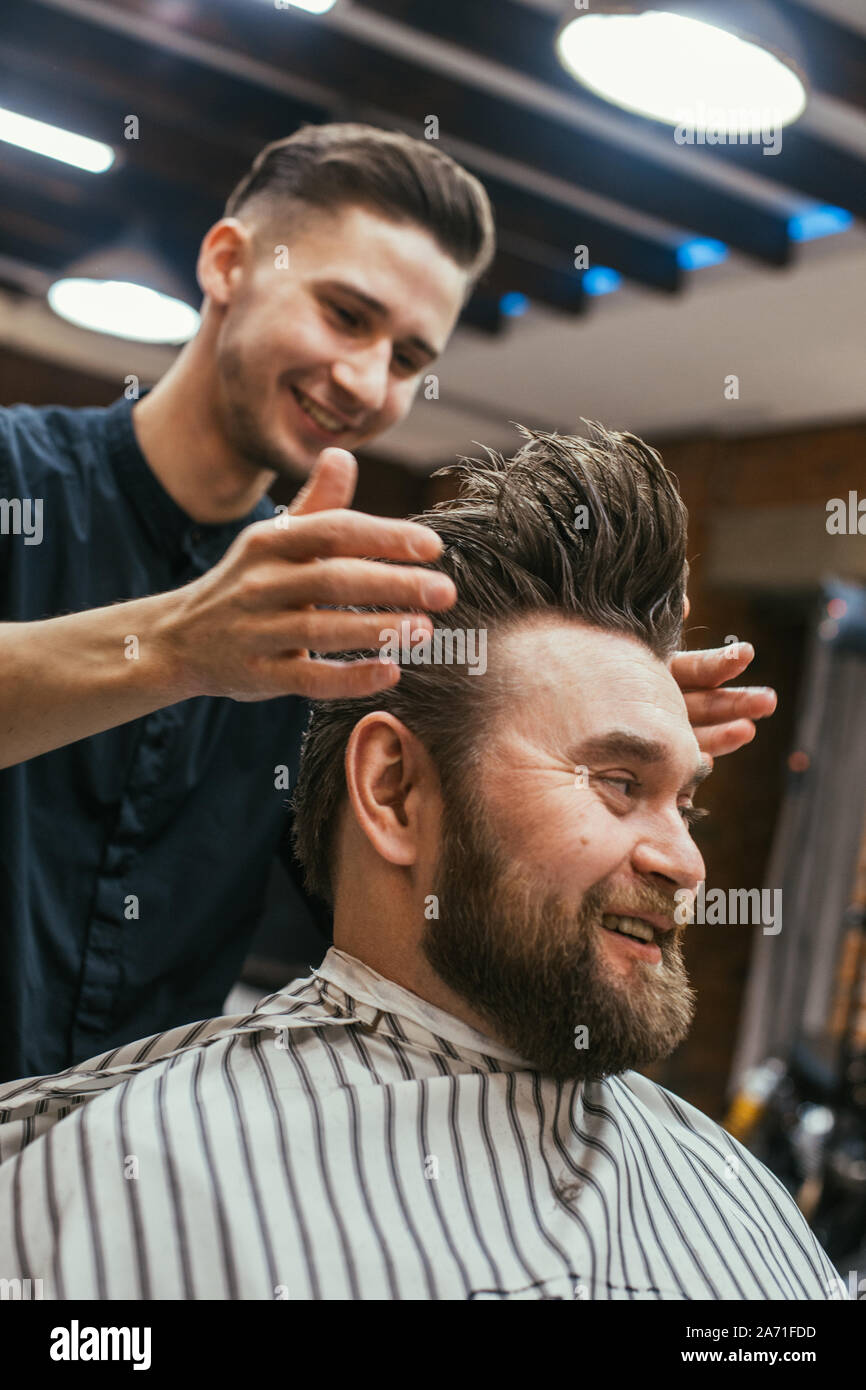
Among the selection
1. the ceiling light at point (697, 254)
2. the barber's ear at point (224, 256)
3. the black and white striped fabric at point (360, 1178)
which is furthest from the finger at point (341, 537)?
the ceiling light at point (697, 254)

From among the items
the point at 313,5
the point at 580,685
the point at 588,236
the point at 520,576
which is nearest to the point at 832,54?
the point at 313,5

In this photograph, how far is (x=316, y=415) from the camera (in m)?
1.90

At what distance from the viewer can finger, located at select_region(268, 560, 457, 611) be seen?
0.97 m

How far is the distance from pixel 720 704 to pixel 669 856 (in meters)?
0.35

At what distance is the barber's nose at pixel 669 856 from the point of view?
1.29 meters

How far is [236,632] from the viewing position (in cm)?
102

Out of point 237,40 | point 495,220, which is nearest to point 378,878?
point 237,40

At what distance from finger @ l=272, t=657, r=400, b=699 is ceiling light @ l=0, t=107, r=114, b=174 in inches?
168

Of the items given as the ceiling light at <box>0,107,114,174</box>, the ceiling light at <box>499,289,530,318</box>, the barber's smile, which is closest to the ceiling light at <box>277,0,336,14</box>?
the ceiling light at <box>0,107,114,174</box>

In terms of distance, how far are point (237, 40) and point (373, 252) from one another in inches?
99.3

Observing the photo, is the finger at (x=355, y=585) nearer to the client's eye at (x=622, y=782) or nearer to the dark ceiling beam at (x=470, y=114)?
the client's eye at (x=622, y=782)

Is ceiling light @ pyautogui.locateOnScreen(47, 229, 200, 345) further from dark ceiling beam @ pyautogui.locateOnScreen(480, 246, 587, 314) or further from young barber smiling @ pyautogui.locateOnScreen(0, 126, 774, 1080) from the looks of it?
young barber smiling @ pyautogui.locateOnScreen(0, 126, 774, 1080)

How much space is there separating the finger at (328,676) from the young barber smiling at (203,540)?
0.64m

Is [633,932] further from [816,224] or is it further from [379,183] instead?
[816,224]
